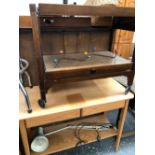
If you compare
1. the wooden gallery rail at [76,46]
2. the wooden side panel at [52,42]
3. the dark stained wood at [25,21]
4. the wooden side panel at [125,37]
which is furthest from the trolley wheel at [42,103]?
the wooden side panel at [125,37]

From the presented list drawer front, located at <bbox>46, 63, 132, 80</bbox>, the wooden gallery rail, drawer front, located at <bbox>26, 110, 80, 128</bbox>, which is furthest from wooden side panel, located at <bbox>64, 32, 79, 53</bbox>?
drawer front, located at <bbox>26, 110, 80, 128</bbox>

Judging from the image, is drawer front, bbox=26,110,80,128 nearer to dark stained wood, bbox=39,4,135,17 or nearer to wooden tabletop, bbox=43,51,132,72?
wooden tabletop, bbox=43,51,132,72

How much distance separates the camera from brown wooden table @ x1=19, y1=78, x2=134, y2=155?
3.11ft

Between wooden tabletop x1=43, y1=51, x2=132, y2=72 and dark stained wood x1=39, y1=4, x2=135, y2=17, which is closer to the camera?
dark stained wood x1=39, y1=4, x2=135, y2=17

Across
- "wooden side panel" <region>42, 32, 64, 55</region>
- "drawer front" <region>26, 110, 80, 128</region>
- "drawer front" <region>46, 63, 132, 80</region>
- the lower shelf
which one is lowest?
the lower shelf

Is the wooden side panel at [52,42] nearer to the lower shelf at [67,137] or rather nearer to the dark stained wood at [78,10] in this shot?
the dark stained wood at [78,10]

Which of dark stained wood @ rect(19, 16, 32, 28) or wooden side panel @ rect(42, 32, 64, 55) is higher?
dark stained wood @ rect(19, 16, 32, 28)

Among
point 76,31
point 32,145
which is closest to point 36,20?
point 76,31

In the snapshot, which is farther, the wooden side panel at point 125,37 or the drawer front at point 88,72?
the wooden side panel at point 125,37

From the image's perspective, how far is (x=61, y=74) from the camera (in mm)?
867

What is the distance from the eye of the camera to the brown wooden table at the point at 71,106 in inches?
37.3

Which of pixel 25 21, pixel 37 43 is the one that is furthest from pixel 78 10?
pixel 25 21
